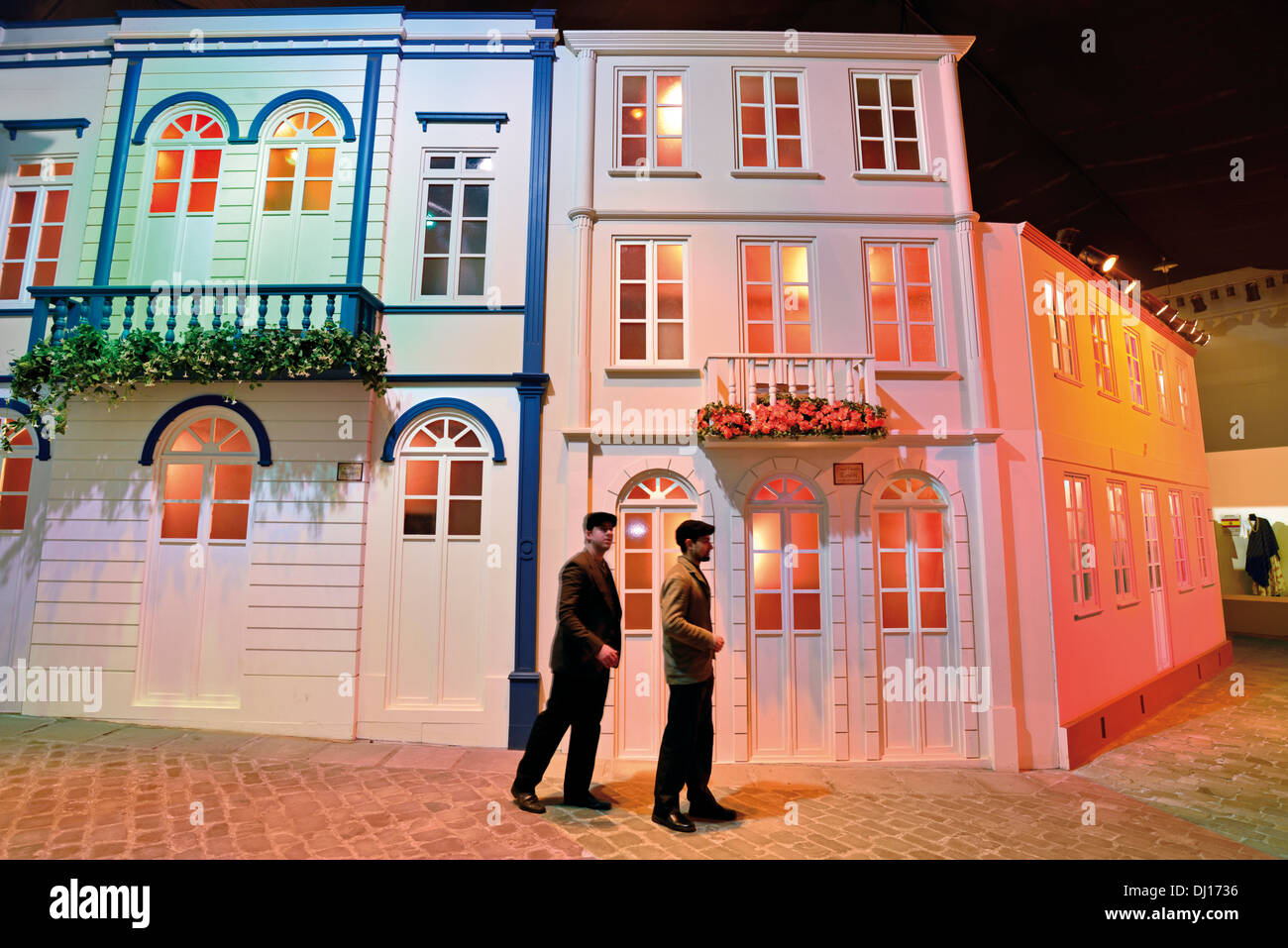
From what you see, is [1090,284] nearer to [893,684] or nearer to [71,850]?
[893,684]

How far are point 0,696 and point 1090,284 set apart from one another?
15322mm

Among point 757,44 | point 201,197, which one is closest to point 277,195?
point 201,197

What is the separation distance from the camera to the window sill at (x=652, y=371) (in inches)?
269

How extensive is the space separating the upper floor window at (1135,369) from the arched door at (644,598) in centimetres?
838

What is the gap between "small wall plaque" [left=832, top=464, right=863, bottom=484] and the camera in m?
6.62

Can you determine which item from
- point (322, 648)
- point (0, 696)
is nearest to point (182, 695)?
point (322, 648)

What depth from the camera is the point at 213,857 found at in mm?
3631

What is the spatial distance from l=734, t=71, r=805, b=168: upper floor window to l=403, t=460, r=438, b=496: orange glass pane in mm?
5531

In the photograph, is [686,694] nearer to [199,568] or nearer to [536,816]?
[536,816]

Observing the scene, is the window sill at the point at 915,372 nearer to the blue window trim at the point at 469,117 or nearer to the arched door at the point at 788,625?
the arched door at the point at 788,625

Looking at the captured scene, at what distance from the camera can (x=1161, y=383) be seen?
34.9 feet

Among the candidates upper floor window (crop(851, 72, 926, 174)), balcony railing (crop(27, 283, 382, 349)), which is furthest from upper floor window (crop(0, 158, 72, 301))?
upper floor window (crop(851, 72, 926, 174))

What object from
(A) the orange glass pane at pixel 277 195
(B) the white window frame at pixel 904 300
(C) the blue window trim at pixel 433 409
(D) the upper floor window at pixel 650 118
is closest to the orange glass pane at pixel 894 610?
(B) the white window frame at pixel 904 300

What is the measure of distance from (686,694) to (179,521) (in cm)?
649
